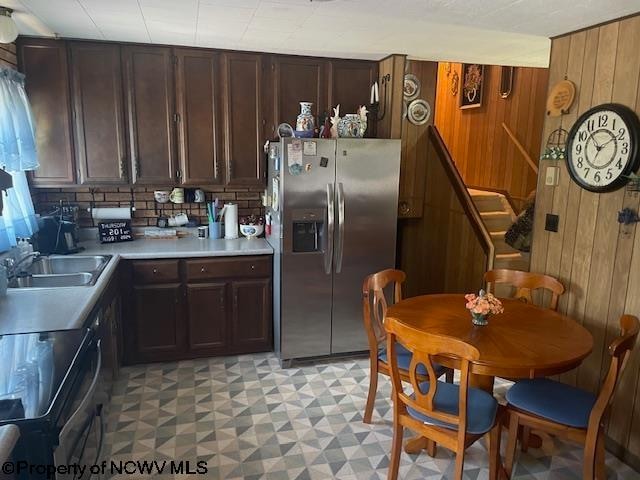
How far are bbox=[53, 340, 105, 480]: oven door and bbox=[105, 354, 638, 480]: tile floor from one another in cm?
70

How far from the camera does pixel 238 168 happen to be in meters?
3.87

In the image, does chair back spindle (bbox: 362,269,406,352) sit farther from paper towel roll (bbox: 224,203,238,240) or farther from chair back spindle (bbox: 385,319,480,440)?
paper towel roll (bbox: 224,203,238,240)

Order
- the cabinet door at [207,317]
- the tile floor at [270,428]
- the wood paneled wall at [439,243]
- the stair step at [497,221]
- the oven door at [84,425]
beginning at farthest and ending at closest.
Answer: the stair step at [497,221], the wood paneled wall at [439,243], the cabinet door at [207,317], the tile floor at [270,428], the oven door at [84,425]

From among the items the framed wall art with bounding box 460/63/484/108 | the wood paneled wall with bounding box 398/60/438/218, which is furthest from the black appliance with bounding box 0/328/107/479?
the framed wall art with bounding box 460/63/484/108

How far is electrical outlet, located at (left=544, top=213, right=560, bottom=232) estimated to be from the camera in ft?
9.92

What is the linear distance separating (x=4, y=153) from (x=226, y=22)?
1.56 metres

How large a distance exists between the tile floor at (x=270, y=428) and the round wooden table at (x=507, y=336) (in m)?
0.22

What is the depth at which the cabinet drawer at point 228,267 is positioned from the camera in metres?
3.57

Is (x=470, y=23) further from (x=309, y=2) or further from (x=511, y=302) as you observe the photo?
(x=511, y=302)

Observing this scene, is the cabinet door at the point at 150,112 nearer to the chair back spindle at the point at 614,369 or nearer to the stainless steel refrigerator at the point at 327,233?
the stainless steel refrigerator at the point at 327,233

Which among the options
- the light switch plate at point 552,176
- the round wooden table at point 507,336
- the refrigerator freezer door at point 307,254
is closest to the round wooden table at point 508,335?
the round wooden table at point 507,336

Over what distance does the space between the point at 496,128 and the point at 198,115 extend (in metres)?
3.86

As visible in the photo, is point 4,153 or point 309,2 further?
point 4,153

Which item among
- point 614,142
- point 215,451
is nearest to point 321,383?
point 215,451
